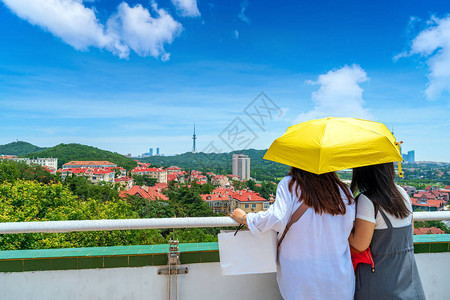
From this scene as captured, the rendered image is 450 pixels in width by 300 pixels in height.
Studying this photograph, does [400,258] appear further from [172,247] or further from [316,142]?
[172,247]

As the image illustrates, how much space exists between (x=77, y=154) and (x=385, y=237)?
97.9 metres

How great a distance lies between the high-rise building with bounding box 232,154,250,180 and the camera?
152 feet

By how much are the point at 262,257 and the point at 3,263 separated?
1328mm

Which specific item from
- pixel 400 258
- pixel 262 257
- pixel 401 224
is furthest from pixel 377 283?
pixel 262 257

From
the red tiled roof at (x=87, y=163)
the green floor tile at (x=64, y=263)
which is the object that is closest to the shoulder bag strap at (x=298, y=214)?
the green floor tile at (x=64, y=263)

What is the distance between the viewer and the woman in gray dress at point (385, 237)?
1184mm

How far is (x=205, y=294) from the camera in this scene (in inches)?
62.5

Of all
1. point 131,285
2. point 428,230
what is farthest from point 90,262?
point 428,230

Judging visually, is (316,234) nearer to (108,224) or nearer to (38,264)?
(108,224)

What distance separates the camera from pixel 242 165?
50719mm

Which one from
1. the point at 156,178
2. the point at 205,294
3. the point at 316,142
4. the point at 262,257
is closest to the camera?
the point at 316,142

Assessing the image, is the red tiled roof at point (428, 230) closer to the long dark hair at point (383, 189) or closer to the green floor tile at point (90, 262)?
the long dark hair at point (383, 189)

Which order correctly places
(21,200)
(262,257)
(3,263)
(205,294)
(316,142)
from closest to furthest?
1. (316,142)
2. (262,257)
3. (3,263)
4. (205,294)
5. (21,200)

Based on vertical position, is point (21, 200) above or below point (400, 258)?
below
